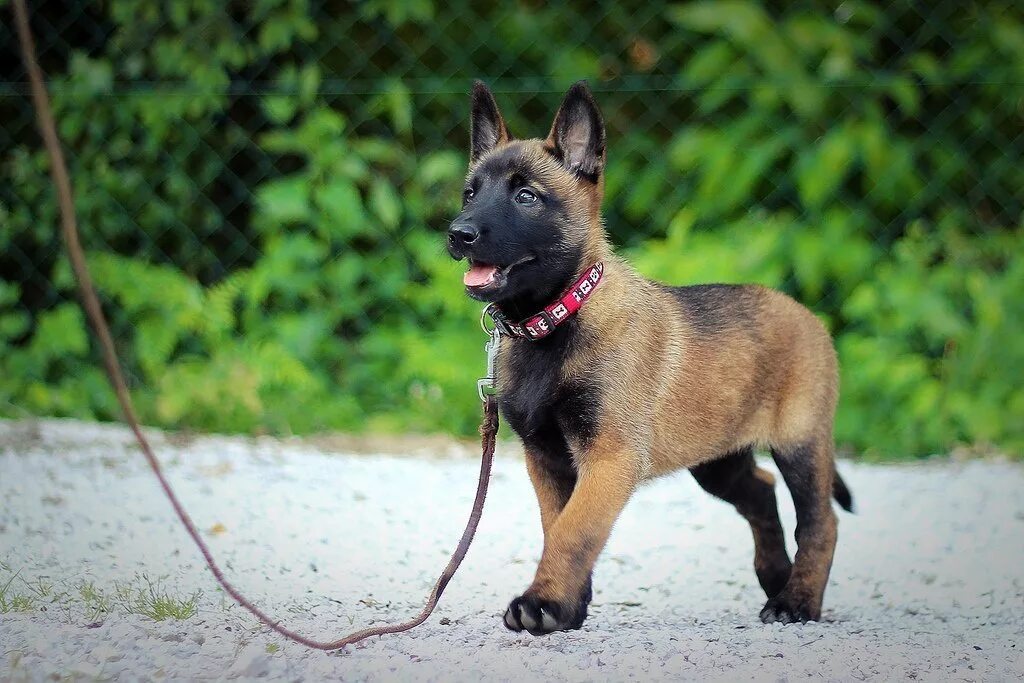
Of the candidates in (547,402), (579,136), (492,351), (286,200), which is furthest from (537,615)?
(286,200)

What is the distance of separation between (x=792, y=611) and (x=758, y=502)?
0.40 meters

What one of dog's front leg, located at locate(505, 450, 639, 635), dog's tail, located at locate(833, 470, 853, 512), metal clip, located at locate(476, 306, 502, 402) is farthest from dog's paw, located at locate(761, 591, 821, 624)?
metal clip, located at locate(476, 306, 502, 402)

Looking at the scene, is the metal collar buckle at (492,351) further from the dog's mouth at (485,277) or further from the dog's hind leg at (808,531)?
the dog's hind leg at (808,531)

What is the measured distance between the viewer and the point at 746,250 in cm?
690

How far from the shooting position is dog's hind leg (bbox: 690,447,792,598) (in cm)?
406

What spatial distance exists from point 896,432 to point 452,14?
3792 mm

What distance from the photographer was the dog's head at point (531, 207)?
332 cm

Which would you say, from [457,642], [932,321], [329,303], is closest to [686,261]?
[932,321]

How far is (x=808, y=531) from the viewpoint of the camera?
388 cm

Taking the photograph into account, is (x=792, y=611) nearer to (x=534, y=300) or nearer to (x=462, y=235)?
(x=534, y=300)

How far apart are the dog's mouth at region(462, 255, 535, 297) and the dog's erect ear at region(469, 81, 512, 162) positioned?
62 centimetres

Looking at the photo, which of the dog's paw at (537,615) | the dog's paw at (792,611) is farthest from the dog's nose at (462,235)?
the dog's paw at (792,611)

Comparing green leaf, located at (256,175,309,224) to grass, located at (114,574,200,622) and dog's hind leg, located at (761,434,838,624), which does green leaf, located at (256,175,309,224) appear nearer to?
grass, located at (114,574,200,622)

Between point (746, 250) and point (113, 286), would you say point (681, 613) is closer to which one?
point (746, 250)
